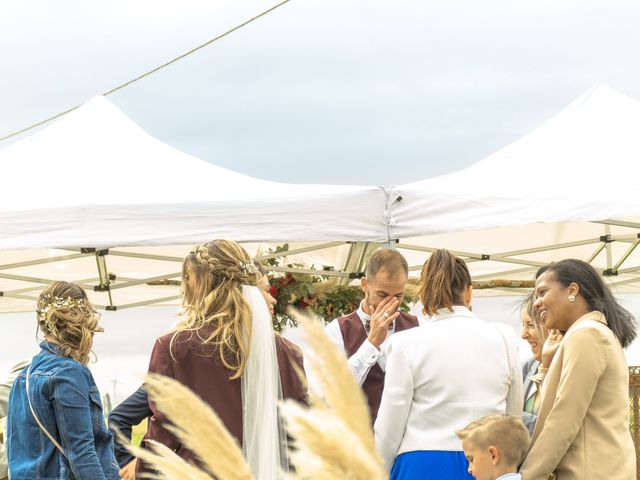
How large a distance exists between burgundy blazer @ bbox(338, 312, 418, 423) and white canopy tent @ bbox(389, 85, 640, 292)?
34.1 inches

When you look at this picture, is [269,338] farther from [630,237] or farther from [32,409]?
[630,237]

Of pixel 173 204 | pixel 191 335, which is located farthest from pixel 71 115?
pixel 191 335

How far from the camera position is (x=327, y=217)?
509cm

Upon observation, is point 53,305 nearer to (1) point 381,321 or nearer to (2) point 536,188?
(1) point 381,321

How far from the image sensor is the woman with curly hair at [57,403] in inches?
137

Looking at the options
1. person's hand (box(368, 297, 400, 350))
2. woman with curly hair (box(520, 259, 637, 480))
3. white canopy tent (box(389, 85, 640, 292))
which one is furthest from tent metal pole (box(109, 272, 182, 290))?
woman with curly hair (box(520, 259, 637, 480))

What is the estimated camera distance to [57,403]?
3.47 m

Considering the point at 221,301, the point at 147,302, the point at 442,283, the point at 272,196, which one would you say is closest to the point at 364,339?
the point at 442,283

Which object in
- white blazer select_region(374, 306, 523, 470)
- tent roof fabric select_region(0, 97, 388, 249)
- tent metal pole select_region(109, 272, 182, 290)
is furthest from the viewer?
tent metal pole select_region(109, 272, 182, 290)

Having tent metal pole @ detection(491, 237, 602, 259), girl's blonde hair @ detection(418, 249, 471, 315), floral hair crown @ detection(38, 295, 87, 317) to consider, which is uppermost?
floral hair crown @ detection(38, 295, 87, 317)

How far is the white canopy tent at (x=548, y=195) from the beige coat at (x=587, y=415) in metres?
2.04

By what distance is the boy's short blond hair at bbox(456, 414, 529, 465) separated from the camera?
3.15m

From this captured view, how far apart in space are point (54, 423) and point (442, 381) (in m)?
1.30

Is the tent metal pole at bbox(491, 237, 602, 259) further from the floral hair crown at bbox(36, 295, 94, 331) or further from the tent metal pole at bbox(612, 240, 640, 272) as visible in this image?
the floral hair crown at bbox(36, 295, 94, 331)
